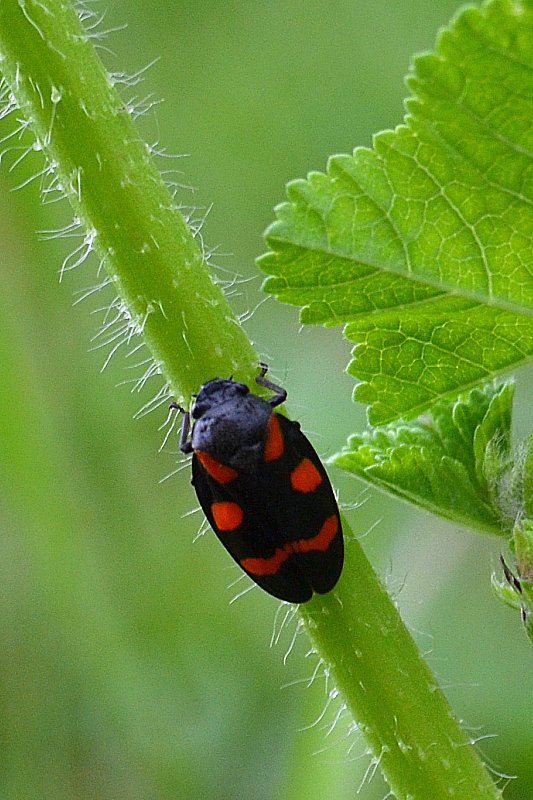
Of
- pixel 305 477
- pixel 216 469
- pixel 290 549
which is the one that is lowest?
pixel 290 549

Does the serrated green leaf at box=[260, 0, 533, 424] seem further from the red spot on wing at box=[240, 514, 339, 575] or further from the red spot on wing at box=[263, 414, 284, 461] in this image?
the red spot on wing at box=[263, 414, 284, 461]

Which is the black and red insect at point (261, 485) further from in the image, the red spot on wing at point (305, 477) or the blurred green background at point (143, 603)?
the blurred green background at point (143, 603)

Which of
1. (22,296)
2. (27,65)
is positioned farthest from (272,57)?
(27,65)

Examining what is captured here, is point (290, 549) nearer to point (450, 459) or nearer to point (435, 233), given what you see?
point (450, 459)

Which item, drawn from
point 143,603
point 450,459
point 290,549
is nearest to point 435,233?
point 450,459

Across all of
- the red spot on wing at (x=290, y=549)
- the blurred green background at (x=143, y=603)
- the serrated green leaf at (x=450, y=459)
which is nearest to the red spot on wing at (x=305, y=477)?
the red spot on wing at (x=290, y=549)

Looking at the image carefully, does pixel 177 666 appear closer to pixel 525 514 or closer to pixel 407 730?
pixel 407 730
